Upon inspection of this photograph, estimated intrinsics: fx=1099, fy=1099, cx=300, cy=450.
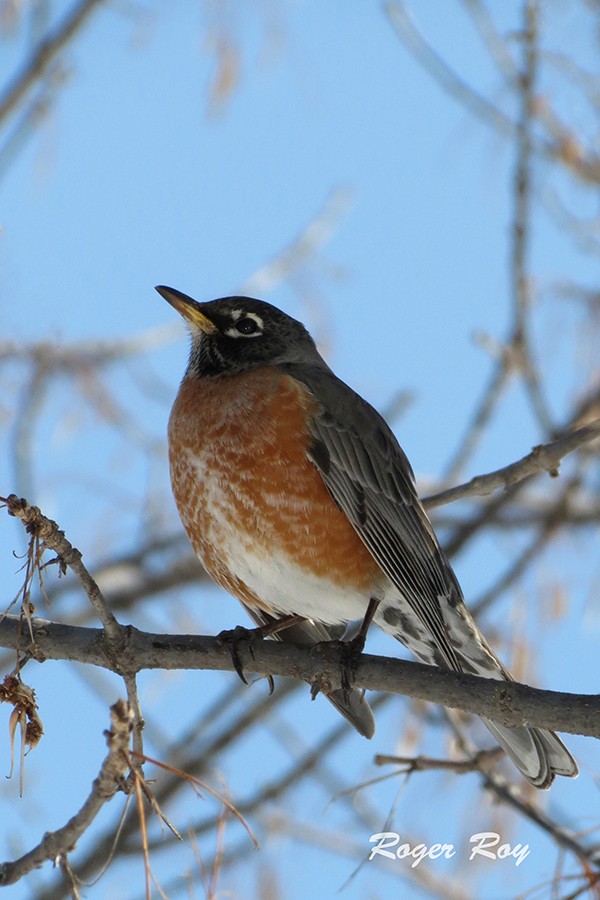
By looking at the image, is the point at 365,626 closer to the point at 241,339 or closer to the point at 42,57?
the point at 241,339

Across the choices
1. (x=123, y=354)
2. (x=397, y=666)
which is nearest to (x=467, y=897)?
(x=397, y=666)

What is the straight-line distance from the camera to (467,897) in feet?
21.0

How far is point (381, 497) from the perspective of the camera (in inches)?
202

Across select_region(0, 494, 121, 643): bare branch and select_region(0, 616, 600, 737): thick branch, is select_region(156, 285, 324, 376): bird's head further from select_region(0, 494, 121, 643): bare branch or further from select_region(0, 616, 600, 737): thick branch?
select_region(0, 494, 121, 643): bare branch

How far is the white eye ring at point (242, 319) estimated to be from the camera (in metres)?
6.00

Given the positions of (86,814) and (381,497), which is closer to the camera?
(86,814)

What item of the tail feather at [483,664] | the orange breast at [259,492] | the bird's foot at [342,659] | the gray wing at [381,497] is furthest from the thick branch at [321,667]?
the tail feather at [483,664]

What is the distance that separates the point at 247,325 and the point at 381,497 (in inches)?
58.0

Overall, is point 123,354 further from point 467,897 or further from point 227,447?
point 467,897

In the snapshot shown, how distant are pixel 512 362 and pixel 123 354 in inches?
122

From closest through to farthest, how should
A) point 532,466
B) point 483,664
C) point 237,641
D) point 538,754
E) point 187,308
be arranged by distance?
1. point 237,641
2. point 532,466
3. point 538,754
4. point 483,664
5. point 187,308

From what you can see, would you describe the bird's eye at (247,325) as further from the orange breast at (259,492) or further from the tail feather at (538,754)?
the tail feather at (538,754)

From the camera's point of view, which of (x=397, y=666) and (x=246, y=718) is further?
(x=246, y=718)

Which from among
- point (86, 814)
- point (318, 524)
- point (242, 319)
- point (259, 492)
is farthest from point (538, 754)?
point (242, 319)
